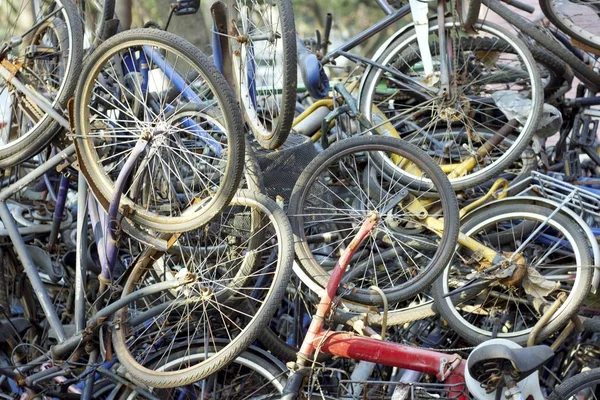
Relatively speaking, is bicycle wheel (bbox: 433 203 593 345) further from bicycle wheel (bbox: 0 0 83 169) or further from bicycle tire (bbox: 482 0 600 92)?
bicycle wheel (bbox: 0 0 83 169)

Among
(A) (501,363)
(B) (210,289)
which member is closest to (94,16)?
(B) (210,289)

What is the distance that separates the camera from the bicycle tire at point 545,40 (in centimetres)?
663

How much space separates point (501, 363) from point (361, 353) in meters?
0.80

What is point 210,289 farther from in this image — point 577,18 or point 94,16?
point 577,18

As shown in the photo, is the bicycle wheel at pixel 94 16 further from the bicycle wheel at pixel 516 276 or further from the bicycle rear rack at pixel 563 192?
the bicycle rear rack at pixel 563 192

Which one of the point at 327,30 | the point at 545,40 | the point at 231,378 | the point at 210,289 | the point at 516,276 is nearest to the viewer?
the point at 210,289

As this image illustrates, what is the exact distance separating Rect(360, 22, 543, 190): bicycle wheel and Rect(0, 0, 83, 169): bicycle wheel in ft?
6.68

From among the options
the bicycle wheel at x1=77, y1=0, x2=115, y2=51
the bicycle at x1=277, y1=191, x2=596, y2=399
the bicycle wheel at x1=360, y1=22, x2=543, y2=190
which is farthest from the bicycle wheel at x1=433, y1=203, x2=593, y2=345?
the bicycle wheel at x1=77, y1=0, x2=115, y2=51

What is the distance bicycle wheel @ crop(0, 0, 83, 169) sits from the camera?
570 centimetres

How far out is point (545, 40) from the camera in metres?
6.70

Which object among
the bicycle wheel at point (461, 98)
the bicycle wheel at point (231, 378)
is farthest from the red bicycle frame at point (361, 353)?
the bicycle wheel at point (461, 98)

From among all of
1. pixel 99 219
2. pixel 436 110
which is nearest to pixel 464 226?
pixel 436 110

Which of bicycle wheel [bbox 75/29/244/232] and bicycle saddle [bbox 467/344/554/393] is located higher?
bicycle wheel [bbox 75/29/244/232]

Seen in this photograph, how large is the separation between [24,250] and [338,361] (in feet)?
7.07
